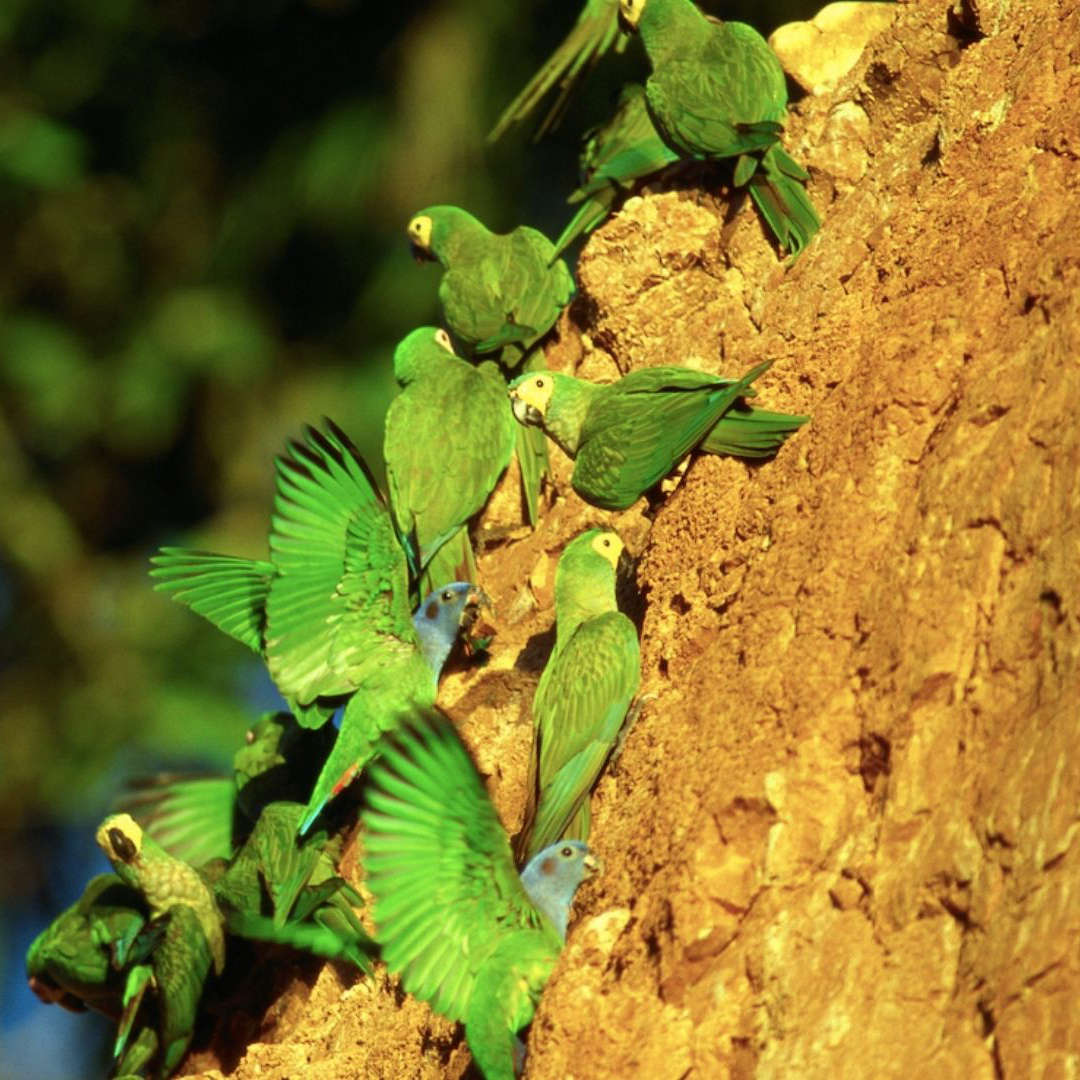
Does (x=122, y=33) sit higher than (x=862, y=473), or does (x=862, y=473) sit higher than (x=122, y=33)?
(x=122, y=33)

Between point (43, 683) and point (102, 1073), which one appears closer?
point (102, 1073)

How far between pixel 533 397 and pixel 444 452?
0.59 metres

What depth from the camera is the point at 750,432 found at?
3965mm

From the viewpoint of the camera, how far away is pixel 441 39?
1122 cm

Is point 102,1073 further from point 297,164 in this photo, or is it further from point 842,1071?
point 842,1071

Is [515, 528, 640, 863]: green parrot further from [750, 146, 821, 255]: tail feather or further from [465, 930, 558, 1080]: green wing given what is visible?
[750, 146, 821, 255]: tail feather

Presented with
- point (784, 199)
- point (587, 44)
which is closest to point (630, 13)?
point (587, 44)

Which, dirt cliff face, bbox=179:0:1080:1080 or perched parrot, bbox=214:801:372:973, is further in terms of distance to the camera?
perched parrot, bbox=214:801:372:973

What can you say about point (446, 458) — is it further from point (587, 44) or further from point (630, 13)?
point (587, 44)

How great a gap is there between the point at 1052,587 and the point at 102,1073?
8.65 m

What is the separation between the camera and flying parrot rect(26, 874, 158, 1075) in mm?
5074

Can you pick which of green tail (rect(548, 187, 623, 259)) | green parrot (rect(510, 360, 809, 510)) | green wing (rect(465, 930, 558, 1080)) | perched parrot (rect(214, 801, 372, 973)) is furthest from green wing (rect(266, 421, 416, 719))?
green wing (rect(465, 930, 558, 1080))

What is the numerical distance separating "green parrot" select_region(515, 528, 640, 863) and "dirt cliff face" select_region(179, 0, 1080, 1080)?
75mm

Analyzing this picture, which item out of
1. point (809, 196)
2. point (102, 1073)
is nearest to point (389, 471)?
point (809, 196)
